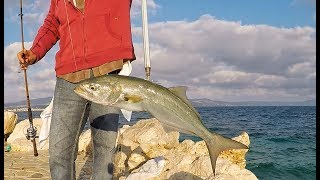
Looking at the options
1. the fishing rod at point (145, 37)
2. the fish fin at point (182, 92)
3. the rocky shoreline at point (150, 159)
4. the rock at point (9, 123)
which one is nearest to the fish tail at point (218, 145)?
the fish fin at point (182, 92)

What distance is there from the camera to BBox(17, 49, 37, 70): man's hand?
421 centimetres

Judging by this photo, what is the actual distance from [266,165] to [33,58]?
15671 millimetres

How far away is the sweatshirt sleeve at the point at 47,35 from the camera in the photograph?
444cm

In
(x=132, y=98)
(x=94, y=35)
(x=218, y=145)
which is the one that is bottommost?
(x=218, y=145)

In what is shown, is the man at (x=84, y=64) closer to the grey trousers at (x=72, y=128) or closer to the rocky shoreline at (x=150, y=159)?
the grey trousers at (x=72, y=128)

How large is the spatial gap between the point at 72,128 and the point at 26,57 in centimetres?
87

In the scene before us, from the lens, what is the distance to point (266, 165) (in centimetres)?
1830

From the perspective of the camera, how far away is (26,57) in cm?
426

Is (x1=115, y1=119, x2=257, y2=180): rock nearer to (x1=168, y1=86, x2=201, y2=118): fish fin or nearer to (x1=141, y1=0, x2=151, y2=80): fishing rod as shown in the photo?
(x1=141, y1=0, x2=151, y2=80): fishing rod

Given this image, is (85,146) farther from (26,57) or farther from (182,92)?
(182,92)

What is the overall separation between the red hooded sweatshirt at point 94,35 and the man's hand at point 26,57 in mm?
263

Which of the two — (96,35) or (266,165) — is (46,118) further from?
(266,165)

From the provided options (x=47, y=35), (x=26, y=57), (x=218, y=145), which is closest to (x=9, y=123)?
(x=47, y=35)

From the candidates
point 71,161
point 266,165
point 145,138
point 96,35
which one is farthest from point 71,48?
point 266,165
